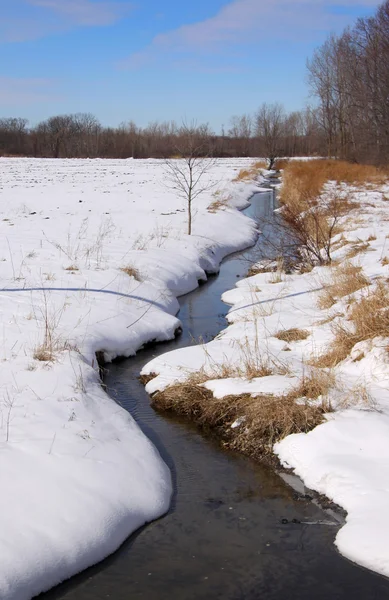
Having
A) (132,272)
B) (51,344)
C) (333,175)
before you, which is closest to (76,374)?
(51,344)

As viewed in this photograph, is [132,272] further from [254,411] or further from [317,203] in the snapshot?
[317,203]

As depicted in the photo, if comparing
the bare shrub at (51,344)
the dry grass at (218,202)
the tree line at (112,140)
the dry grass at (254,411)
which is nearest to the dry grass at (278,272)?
the bare shrub at (51,344)

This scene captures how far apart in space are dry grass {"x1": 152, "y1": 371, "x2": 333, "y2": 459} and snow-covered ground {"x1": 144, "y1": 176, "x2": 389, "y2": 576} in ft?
0.34

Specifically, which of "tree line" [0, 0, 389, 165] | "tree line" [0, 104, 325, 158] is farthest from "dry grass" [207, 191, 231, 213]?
"tree line" [0, 104, 325, 158]

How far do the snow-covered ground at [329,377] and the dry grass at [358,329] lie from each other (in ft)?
0.26

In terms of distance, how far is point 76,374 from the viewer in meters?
7.01

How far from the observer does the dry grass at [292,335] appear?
8.47 m

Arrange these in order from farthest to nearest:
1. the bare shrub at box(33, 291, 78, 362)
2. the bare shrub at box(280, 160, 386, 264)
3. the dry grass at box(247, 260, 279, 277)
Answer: the dry grass at box(247, 260, 279, 277) → the bare shrub at box(280, 160, 386, 264) → the bare shrub at box(33, 291, 78, 362)

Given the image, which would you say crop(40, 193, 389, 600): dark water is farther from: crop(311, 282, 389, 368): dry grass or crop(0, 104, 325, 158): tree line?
crop(0, 104, 325, 158): tree line

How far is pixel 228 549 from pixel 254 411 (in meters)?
2.09

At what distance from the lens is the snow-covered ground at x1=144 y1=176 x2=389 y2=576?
15.9 ft

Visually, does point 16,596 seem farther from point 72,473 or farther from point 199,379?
point 199,379

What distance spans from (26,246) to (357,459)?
1050 cm

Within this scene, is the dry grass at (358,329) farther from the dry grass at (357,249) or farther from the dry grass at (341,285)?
the dry grass at (357,249)
